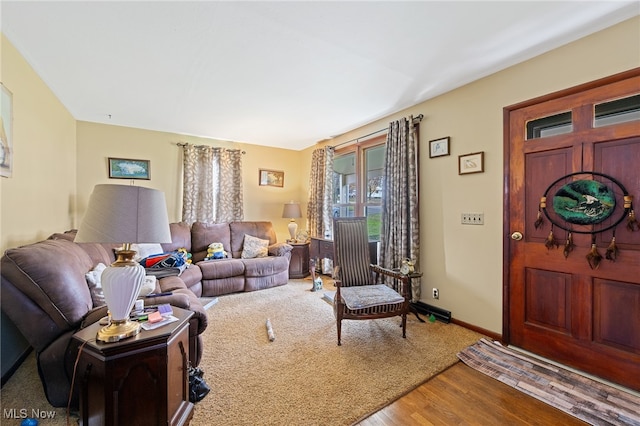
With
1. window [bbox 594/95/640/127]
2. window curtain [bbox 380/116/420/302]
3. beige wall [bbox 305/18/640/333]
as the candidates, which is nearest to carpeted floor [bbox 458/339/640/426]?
beige wall [bbox 305/18/640/333]

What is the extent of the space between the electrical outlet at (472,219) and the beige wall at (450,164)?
0.15ft

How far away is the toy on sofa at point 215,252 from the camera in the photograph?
415 cm

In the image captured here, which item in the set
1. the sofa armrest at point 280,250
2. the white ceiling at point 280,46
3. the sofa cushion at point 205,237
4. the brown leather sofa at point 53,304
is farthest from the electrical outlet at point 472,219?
the sofa cushion at point 205,237

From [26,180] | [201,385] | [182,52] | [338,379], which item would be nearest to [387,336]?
[338,379]

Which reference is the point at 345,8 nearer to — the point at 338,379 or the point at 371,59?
the point at 371,59

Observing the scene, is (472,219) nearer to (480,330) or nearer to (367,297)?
(480,330)

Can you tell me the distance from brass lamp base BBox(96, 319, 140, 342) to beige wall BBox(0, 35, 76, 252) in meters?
1.49

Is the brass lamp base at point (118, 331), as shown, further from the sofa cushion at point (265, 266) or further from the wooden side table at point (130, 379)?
the sofa cushion at point (265, 266)

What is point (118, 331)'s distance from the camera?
4.03 ft

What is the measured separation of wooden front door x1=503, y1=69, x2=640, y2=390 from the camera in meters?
1.84

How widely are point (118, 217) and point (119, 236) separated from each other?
0.09 m

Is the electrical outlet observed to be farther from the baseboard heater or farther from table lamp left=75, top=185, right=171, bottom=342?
table lamp left=75, top=185, right=171, bottom=342

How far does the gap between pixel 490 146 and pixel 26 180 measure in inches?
166

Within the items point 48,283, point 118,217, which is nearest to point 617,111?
point 118,217
